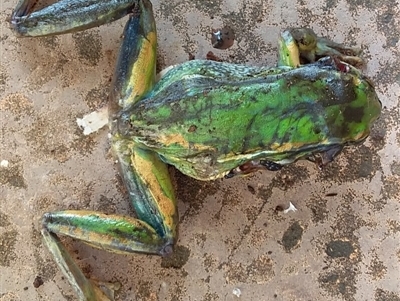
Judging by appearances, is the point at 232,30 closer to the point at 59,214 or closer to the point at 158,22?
the point at 158,22

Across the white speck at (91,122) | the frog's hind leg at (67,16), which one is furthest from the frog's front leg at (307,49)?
the white speck at (91,122)

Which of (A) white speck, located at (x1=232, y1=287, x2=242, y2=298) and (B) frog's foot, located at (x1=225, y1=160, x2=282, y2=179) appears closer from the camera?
(B) frog's foot, located at (x1=225, y1=160, x2=282, y2=179)

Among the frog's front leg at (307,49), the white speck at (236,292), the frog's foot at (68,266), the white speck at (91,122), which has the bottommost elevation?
the white speck at (236,292)

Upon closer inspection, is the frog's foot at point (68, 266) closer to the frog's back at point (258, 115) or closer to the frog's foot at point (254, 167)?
the frog's back at point (258, 115)

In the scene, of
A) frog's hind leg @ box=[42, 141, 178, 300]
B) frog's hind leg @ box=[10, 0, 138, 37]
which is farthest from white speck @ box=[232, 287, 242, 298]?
frog's hind leg @ box=[10, 0, 138, 37]

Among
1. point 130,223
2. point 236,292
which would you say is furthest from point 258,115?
point 236,292

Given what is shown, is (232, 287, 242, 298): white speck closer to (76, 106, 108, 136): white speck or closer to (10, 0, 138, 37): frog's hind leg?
(76, 106, 108, 136): white speck

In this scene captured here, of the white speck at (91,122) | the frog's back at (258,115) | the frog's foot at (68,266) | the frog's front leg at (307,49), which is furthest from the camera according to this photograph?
the white speck at (91,122)
